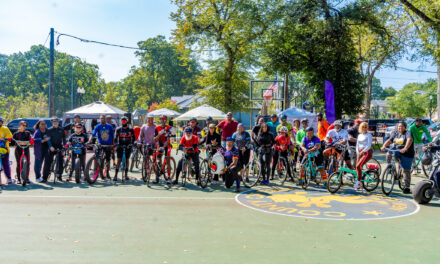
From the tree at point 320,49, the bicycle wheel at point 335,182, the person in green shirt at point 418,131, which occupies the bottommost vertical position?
the bicycle wheel at point 335,182

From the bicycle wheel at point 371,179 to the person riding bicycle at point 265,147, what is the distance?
8.52 ft

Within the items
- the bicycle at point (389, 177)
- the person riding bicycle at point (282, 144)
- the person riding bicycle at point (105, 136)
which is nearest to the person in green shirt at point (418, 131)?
the bicycle at point (389, 177)

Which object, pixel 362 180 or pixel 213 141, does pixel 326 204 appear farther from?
pixel 213 141

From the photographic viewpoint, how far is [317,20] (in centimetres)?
2320

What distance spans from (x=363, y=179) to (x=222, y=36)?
75.4 ft

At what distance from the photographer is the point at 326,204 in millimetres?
8094

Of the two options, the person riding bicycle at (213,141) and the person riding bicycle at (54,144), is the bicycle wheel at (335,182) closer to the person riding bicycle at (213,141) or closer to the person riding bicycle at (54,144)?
the person riding bicycle at (213,141)

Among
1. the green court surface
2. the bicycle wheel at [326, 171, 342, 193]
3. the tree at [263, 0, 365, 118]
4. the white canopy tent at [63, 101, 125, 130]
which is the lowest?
the green court surface

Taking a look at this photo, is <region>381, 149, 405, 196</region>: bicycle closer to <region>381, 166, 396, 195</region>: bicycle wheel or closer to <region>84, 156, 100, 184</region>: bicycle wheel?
<region>381, 166, 396, 195</region>: bicycle wheel

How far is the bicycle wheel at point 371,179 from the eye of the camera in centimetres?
927

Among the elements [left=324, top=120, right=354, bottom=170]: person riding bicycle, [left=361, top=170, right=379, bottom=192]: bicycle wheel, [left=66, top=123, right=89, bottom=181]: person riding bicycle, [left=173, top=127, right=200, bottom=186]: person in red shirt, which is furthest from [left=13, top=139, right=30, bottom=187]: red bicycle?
[left=361, top=170, right=379, bottom=192]: bicycle wheel

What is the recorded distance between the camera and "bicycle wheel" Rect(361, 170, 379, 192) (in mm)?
9266

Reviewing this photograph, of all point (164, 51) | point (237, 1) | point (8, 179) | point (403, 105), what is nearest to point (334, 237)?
point (8, 179)

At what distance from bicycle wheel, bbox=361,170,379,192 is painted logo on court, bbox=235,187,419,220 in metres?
0.34
